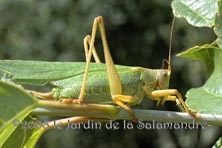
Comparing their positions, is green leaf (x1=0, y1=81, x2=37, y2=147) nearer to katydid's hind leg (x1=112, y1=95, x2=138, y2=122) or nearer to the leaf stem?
the leaf stem

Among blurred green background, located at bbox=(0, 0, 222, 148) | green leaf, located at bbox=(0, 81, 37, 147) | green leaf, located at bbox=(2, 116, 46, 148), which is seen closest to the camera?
green leaf, located at bbox=(0, 81, 37, 147)

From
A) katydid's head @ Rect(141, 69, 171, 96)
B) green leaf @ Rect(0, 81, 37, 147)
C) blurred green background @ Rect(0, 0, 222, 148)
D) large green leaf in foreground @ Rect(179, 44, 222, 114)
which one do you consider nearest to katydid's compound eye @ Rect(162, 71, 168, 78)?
katydid's head @ Rect(141, 69, 171, 96)

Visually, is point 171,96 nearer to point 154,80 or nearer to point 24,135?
point 154,80

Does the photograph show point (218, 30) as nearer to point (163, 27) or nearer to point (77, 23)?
point (77, 23)

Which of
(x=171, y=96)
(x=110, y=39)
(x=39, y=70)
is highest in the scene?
(x=39, y=70)

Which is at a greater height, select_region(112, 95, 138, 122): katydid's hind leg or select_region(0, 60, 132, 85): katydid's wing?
select_region(0, 60, 132, 85): katydid's wing

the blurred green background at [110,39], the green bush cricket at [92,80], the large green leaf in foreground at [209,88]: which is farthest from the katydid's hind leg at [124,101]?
the blurred green background at [110,39]

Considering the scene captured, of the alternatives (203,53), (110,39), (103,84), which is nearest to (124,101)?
(103,84)
